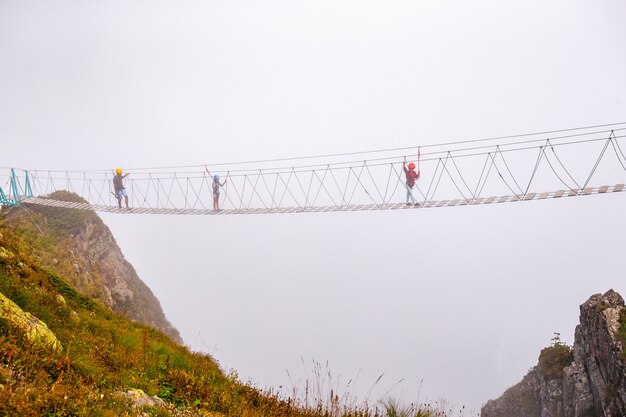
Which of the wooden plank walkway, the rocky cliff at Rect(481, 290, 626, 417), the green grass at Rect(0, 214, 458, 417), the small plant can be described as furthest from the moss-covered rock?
the small plant

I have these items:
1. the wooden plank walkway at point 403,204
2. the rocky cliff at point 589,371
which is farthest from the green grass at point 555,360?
the wooden plank walkway at point 403,204

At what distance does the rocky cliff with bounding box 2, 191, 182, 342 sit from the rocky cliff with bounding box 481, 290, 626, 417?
66.2 ft

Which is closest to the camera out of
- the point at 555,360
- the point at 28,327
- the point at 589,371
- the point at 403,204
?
the point at 28,327

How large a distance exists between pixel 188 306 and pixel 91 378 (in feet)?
491

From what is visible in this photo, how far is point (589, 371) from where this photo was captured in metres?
16.8

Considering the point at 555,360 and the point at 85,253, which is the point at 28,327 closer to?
the point at 555,360

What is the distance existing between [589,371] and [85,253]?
1045 inches

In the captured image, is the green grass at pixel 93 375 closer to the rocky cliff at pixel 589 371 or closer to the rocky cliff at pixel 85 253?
the rocky cliff at pixel 589 371

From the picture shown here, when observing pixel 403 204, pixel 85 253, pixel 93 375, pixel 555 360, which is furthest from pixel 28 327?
pixel 85 253

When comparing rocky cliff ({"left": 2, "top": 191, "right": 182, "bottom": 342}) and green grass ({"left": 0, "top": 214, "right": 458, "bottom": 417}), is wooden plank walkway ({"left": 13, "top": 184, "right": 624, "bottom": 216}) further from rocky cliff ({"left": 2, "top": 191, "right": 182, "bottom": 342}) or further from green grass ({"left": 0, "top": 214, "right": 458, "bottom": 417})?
green grass ({"left": 0, "top": 214, "right": 458, "bottom": 417})

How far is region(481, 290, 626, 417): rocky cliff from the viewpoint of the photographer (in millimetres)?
14680

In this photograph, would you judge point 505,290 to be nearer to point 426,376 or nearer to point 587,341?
point 426,376

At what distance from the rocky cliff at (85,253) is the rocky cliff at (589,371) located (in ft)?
66.2

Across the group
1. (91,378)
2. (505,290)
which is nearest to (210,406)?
(91,378)
